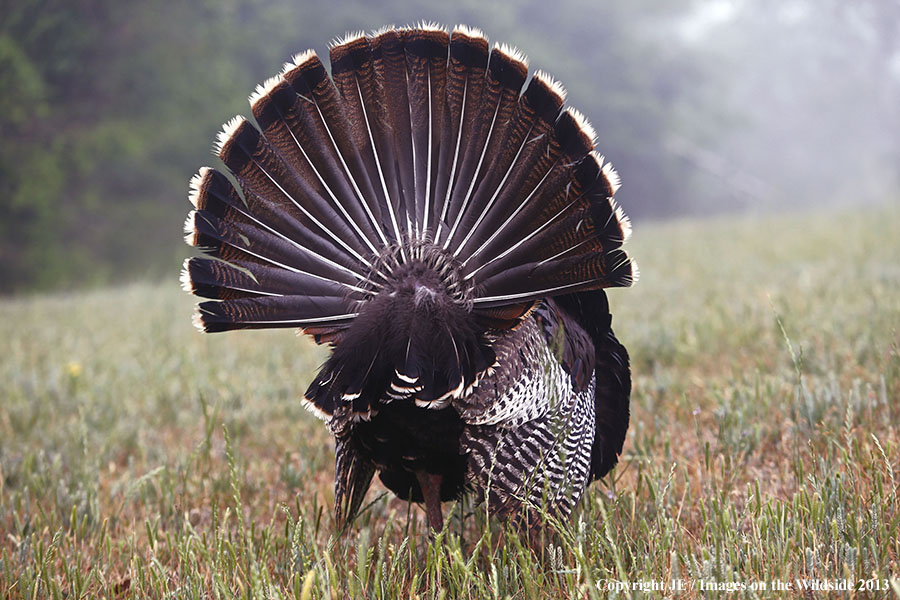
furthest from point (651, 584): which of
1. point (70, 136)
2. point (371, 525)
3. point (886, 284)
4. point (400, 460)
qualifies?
point (70, 136)

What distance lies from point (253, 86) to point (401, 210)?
22798mm

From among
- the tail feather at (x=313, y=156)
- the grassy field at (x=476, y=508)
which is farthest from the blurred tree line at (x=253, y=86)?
the tail feather at (x=313, y=156)

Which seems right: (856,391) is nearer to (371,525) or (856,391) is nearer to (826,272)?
(371,525)

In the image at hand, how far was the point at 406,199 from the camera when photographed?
2568mm

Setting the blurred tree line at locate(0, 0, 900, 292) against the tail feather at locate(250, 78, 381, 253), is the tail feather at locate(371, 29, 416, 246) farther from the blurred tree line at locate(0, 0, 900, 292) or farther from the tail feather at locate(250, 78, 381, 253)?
the blurred tree line at locate(0, 0, 900, 292)

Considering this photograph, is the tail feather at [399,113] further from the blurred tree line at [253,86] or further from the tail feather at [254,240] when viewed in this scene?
the blurred tree line at [253,86]

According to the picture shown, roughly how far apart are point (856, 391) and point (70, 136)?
19778 millimetres

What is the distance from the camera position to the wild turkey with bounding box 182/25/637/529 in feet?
7.43

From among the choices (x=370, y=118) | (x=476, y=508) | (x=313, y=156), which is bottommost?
(x=476, y=508)

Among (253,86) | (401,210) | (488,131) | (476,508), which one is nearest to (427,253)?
(401,210)

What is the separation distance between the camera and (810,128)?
160 feet

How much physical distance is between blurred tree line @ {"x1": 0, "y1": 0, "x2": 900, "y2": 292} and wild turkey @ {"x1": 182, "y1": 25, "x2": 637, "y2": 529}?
52.5ft

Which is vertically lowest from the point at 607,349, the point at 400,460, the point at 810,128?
the point at 400,460

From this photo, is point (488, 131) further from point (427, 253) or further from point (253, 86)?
point (253, 86)
